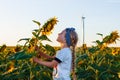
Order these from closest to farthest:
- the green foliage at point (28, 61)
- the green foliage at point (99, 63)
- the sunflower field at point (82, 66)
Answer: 1. the green foliage at point (28, 61)
2. the sunflower field at point (82, 66)
3. the green foliage at point (99, 63)

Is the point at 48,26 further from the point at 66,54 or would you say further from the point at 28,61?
the point at 28,61

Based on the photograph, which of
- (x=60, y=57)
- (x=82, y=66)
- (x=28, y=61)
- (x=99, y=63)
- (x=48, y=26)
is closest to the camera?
(x=60, y=57)

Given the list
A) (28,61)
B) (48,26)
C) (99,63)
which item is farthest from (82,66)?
(48,26)

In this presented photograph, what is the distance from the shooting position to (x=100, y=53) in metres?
9.13

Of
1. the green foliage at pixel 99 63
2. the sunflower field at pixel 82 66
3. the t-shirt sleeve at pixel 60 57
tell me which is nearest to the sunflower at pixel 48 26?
the sunflower field at pixel 82 66

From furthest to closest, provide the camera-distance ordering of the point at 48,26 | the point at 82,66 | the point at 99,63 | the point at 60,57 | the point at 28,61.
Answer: the point at 82,66
the point at 99,63
the point at 28,61
the point at 48,26
the point at 60,57

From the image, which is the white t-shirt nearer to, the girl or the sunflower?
the girl

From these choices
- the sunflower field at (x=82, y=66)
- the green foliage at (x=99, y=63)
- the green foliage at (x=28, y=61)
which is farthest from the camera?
the green foliage at (x=99, y=63)

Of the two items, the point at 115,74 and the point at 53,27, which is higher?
A: the point at 53,27

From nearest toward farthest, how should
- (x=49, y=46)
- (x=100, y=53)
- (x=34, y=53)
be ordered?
1. (x=34, y=53)
2. (x=49, y=46)
3. (x=100, y=53)

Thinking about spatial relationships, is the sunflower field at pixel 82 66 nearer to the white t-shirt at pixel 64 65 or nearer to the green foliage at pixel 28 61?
the green foliage at pixel 28 61

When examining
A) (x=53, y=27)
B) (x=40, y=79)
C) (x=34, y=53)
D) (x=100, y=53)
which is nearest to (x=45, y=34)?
(x=53, y=27)

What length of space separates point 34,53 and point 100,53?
3.76 m

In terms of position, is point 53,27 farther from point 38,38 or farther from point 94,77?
point 94,77
